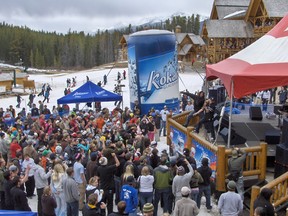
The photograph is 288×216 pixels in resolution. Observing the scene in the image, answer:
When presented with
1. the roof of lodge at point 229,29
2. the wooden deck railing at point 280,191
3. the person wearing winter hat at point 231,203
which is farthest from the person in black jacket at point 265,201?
the roof of lodge at point 229,29

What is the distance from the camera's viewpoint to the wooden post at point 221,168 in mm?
8575

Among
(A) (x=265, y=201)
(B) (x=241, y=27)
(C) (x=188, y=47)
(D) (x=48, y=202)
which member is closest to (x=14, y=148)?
(D) (x=48, y=202)

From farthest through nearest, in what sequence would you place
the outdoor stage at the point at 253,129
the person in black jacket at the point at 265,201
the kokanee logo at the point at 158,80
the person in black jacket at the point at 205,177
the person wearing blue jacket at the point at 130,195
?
the kokanee logo at the point at 158,80 < the outdoor stage at the point at 253,129 < the person in black jacket at the point at 205,177 < the person wearing blue jacket at the point at 130,195 < the person in black jacket at the point at 265,201

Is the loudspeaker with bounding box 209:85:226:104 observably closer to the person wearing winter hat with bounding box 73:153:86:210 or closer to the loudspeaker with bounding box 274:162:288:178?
the loudspeaker with bounding box 274:162:288:178

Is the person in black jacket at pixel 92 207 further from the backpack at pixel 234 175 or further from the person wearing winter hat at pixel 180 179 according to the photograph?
the backpack at pixel 234 175

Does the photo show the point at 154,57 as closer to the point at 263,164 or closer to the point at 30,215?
the point at 263,164

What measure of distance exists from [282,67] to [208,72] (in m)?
3.31

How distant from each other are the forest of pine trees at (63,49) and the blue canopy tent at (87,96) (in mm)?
108549

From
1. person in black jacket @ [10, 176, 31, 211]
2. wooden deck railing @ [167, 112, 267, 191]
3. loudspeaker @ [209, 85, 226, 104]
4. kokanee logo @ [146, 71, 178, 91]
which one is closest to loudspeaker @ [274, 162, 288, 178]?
→ wooden deck railing @ [167, 112, 267, 191]

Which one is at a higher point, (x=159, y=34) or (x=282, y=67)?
(x=159, y=34)

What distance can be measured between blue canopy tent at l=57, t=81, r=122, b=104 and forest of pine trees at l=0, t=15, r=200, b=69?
356 feet

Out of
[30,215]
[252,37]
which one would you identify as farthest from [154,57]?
[252,37]

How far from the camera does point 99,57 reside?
124375mm

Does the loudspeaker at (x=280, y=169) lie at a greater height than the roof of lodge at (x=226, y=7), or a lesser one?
lesser
